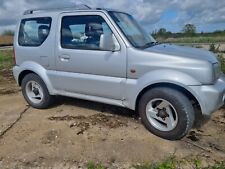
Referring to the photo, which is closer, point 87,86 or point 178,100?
point 178,100

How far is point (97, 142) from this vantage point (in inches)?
185

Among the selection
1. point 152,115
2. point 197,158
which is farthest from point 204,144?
point 152,115

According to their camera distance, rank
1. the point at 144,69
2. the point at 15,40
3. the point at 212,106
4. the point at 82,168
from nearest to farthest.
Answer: the point at 82,168 → the point at 212,106 → the point at 144,69 → the point at 15,40

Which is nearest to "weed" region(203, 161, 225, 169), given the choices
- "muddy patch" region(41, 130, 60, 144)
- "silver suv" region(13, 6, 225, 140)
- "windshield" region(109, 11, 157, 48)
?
"silver suv" region(13, 6, 225, 140)

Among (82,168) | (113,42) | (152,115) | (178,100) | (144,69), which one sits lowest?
(82,168)

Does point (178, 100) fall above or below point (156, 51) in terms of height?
below

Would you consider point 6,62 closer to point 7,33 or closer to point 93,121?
point 93,121

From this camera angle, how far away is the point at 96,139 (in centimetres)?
480

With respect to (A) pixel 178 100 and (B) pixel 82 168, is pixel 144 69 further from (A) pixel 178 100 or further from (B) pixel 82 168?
(B) pixel 82 168

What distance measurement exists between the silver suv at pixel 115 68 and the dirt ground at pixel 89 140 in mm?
307

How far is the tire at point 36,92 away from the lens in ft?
20.2

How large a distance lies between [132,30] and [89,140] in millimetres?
1955

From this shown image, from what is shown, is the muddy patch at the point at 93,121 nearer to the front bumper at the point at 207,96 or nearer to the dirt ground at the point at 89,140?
the dirt ground at the point at 89,140

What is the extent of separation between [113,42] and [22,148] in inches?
82.3
